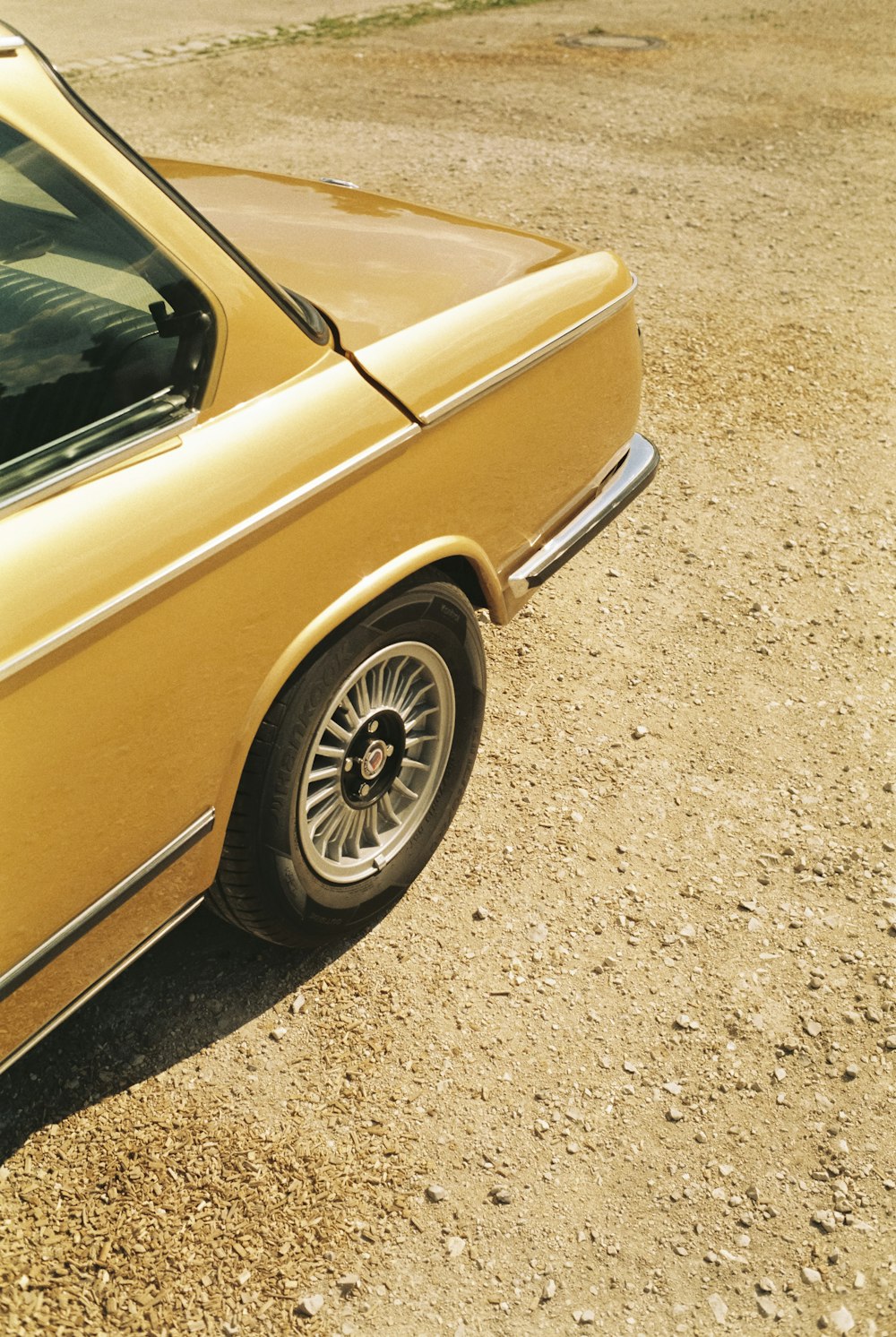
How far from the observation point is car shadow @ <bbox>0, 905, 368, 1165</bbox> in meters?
2.56

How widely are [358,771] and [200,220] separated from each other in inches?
51.2

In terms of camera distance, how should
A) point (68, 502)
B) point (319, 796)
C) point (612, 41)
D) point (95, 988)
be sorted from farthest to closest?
point (612, 41) < point (319, 796) < point (95, 988) < point (68, 502)

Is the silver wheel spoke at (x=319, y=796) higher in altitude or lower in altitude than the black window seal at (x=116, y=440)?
lower

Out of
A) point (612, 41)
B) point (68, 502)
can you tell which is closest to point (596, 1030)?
point (68, 502)

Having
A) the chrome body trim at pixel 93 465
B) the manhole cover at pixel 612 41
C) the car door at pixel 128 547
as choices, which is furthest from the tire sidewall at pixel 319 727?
the manhole cover at pixel 612 41

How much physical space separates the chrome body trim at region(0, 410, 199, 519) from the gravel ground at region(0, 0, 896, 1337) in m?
1.47

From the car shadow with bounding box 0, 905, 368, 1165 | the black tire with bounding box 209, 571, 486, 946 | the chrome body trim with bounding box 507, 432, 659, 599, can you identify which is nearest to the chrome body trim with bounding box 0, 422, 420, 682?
the black tire with bounding box 209, 571, 486, 946

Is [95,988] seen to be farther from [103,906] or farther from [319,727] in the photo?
[319,727]

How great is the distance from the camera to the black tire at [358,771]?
2.39 meters

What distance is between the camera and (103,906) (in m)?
2.07

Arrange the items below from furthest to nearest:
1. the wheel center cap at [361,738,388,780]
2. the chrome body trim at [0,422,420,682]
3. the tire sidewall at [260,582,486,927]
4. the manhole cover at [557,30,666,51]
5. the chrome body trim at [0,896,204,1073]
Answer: the manhole cover at [557,30,666,51] → the wheel center cap at [361,738,388,780] → the tire sidewall at [260,582,486,927] → the chrome body trim at [0,896,204,1073] → the chrome body trim at [0,422,420,682]

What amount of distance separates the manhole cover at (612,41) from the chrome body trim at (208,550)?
10.5 metres

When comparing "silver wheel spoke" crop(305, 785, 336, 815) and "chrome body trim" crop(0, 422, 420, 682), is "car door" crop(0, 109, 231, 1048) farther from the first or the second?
"silver wheel spoke" crop(305, 785, 336, 815)

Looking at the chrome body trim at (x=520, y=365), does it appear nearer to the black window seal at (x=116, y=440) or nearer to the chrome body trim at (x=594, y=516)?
the chrome body trim at (x=594, y=516)
